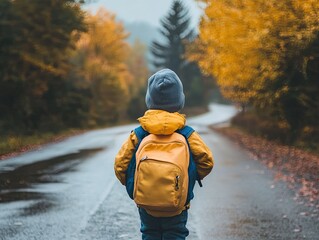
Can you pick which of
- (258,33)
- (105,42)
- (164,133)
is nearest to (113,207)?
(164,133)

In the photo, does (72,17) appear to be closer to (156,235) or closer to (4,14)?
(4,14)

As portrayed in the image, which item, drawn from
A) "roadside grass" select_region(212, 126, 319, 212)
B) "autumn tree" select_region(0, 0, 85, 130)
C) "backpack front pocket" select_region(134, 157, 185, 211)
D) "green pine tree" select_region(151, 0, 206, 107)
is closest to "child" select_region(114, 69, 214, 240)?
"backpack front pocket" select_region(134, 157, 185, 211)

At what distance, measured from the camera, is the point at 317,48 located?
12.5 meters

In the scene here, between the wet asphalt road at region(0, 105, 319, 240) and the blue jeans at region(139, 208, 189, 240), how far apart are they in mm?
2407

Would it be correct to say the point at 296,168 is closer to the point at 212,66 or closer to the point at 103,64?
the point at 212,66

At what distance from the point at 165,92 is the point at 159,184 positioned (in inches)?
27.4

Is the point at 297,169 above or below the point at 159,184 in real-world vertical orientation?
below

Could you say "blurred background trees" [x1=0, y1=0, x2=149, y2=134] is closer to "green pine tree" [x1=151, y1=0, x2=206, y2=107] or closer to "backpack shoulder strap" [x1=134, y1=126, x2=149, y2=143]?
"backpack shoulder strap" [x1=134, y1=126, x2=149, y2=143]

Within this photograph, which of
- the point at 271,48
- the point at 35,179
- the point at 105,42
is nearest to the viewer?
the point at 35,179

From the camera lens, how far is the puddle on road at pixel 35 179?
8062mm

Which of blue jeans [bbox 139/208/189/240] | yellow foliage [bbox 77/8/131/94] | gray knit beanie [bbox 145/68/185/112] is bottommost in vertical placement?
blue jeans [bbox 139/208/189/240]

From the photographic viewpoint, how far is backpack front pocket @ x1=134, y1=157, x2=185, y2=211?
10.5ft

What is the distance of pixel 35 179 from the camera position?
34.6ft

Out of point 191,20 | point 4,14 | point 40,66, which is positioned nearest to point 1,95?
point 40,66
